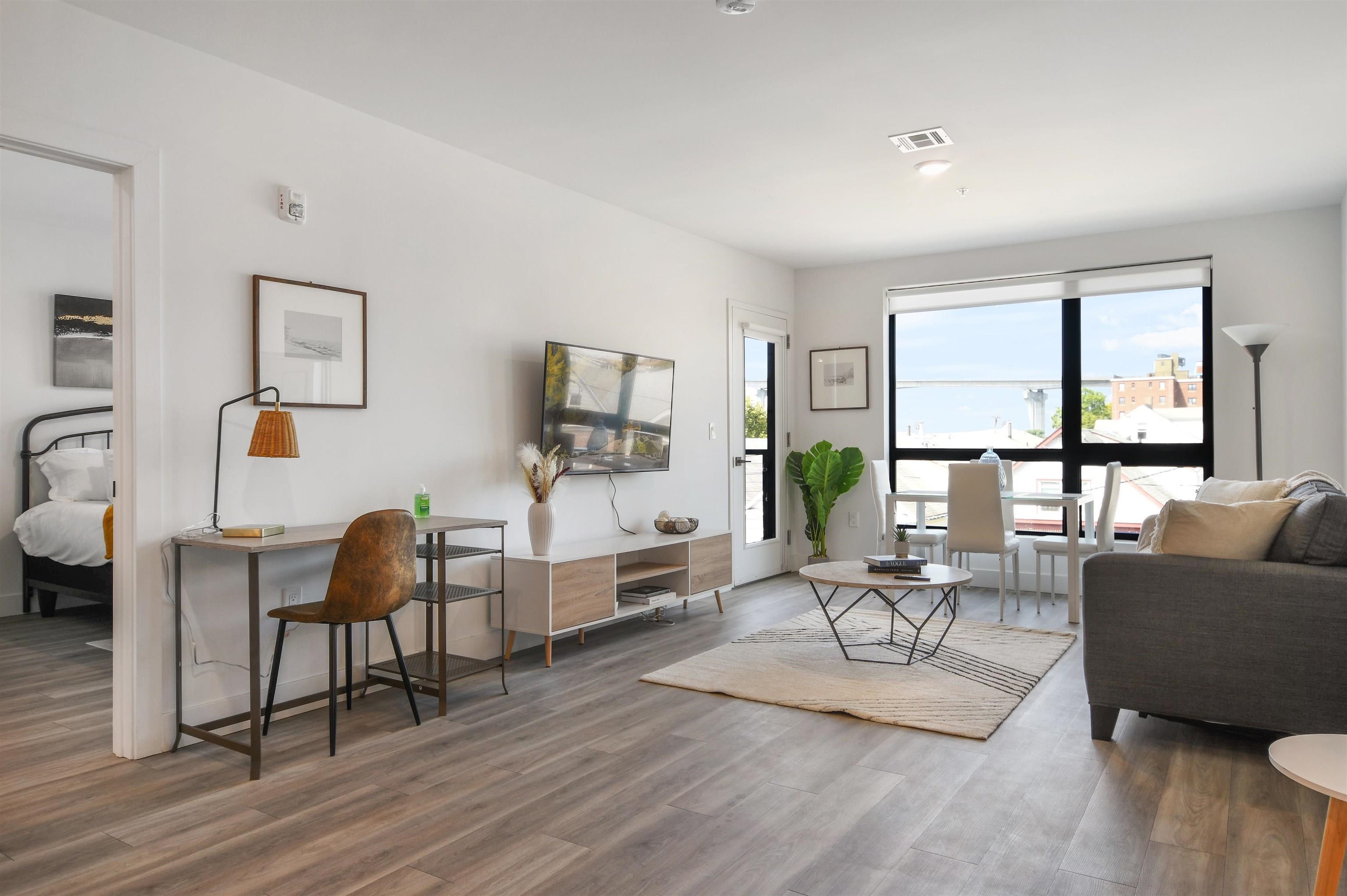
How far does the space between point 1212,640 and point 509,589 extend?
3.04 metres

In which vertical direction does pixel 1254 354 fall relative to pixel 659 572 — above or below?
above

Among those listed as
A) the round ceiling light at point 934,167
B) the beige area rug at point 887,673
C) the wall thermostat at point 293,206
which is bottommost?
the beige area rug at point 887,673

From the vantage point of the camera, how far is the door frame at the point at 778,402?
650cm

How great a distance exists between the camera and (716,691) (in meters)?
3.74

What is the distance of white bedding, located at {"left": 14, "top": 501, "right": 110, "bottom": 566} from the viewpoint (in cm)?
495

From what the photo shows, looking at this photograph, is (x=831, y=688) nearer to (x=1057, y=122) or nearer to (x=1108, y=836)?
(x=1108, y=836)

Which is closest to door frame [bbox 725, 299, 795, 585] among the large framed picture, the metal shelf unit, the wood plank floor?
the metal shelf unit

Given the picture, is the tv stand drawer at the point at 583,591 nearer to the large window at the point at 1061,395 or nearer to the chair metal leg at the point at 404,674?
the chair metal leg at the point at 404,674

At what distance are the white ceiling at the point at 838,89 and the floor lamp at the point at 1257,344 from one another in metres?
0.81

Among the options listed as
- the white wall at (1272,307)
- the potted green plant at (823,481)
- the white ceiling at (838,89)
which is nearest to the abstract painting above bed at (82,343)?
the white ceiling at (838,89)

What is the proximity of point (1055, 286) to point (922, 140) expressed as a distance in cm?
276

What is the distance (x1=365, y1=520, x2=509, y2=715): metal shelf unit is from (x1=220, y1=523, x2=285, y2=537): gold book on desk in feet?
1.98

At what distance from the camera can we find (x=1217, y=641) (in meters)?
2.86

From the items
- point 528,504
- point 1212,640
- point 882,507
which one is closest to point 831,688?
point 1212,640
